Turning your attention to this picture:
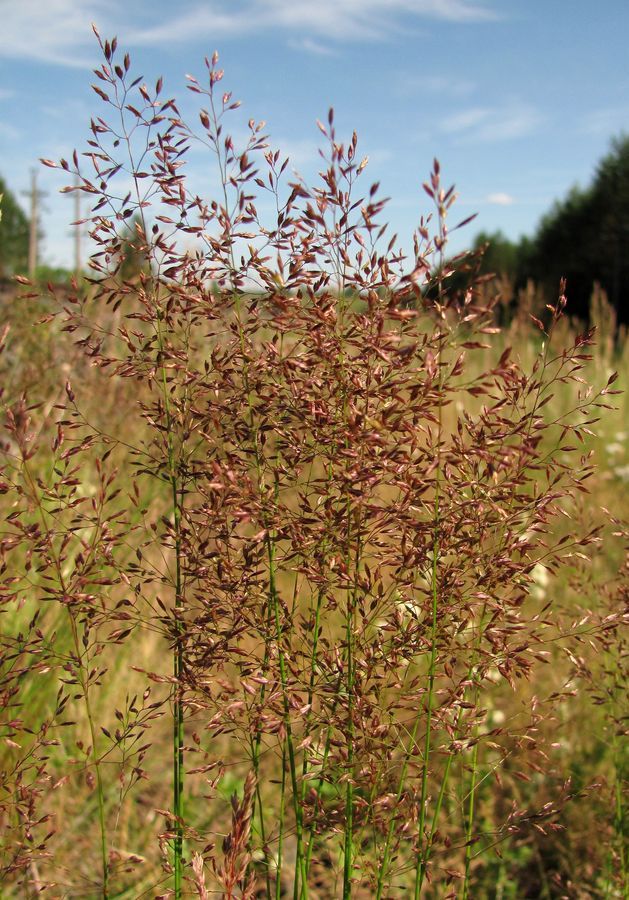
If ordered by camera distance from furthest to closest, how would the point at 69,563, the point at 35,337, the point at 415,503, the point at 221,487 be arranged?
1. the point at 35,337
2. the point at 69,563
3. the point at 415,503
4. the point at 221,487

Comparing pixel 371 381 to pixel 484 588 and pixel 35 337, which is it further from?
pixel 35 337

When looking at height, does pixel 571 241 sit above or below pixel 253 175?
above

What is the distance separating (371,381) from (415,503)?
0.79 ft

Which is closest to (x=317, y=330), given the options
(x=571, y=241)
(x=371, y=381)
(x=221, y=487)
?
(x=371, y=381)

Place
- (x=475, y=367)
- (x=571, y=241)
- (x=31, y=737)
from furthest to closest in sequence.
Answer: (x=571, y=241)
(x=475, y=367)
(x=31, y=737)

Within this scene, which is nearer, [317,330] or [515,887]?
[317,330]

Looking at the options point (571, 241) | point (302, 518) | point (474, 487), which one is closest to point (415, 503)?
point (474, 487)

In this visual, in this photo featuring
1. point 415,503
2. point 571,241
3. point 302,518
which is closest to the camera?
point 302,518

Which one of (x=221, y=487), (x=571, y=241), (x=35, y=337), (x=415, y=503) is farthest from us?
(x=571, y=241)

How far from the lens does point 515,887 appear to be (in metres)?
2.90

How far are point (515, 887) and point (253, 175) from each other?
8.68ft

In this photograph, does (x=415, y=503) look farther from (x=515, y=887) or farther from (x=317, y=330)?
(x=515, y=887)

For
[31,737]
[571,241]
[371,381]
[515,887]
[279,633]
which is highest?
[571,241]

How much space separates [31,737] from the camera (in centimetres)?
280
